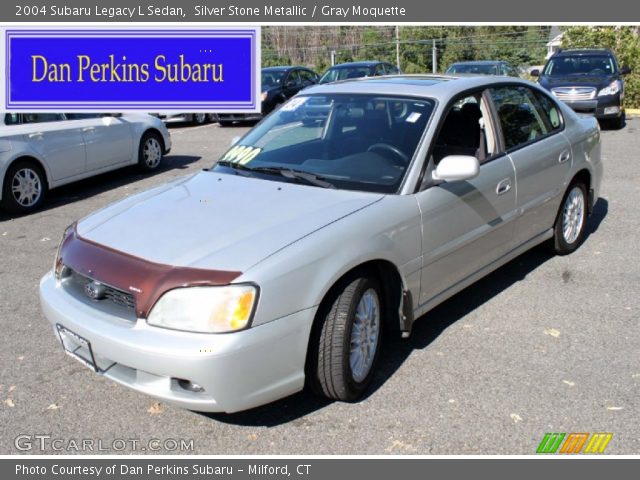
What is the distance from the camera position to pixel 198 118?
17.8 meters

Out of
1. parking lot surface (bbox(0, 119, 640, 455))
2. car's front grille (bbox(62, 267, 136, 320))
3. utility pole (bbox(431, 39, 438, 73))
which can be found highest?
utility pole (bbox(431, 39, 438, 73))

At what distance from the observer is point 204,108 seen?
49.7 feet

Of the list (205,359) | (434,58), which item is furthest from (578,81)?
(434,58)

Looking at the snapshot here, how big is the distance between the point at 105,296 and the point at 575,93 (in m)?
12.8

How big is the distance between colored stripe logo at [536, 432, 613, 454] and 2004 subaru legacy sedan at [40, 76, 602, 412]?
3.19ft

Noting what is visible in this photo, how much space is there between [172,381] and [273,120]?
2458 mm

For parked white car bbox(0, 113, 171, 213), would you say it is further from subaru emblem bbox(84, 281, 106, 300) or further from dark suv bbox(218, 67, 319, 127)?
dark suv bbox(218, 67, 319, 127)

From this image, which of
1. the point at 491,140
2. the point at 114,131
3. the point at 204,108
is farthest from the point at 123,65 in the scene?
the point at 491,140

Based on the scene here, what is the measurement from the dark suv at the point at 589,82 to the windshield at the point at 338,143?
958cm

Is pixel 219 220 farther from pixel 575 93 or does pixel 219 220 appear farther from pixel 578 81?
pixel 578 81

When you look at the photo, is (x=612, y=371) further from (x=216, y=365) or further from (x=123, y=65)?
(x=123, y=65)

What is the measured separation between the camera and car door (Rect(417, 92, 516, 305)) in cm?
A: 408

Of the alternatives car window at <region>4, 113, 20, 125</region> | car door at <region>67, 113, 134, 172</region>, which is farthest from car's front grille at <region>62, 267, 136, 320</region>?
car door at <region>67, 113, 134, 172</region>

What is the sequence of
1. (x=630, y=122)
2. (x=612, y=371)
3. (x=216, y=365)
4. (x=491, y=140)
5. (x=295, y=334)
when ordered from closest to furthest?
(x=216, y=365) < (x=295, y=334) < (x=612, y=371) < (x=491, y=140) < (x=630, y=122)
